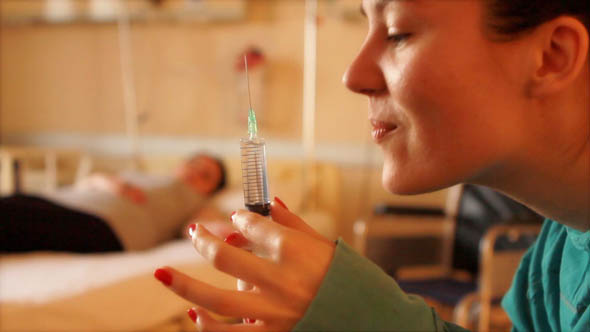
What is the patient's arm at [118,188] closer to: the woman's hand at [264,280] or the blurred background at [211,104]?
the blurred background at [211,104]

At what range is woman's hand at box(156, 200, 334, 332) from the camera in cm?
44

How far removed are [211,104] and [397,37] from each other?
2633 millimetres

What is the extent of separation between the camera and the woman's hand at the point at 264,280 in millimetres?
442

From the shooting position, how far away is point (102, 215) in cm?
194

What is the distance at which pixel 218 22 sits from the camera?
2.99 m

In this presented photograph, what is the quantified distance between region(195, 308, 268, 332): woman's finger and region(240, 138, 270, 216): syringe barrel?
174 mm

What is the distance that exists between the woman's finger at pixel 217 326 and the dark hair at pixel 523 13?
0.37 m

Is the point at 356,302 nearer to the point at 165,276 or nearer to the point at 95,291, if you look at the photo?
the point at 165,276

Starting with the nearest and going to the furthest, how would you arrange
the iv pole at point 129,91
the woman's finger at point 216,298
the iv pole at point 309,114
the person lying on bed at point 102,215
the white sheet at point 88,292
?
the woman's finger at point 216,298
the white sheet at point 88,292
the person lying on bed at point 102,215
the iv pole at point 309,114
the iv pole at point 129,91

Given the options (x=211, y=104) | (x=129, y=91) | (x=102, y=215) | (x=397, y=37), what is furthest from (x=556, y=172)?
(x=129, y=91)

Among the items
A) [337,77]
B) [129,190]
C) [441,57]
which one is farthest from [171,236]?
[441,57]

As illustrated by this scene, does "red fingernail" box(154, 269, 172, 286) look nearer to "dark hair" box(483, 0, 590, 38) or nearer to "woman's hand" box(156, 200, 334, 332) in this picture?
"woman's hand" box(156, 200, 334, 332)

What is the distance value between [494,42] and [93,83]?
3.23 m

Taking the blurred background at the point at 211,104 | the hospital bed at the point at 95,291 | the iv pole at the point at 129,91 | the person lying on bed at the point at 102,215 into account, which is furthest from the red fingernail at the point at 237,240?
the iv pole at the point at 129,91
